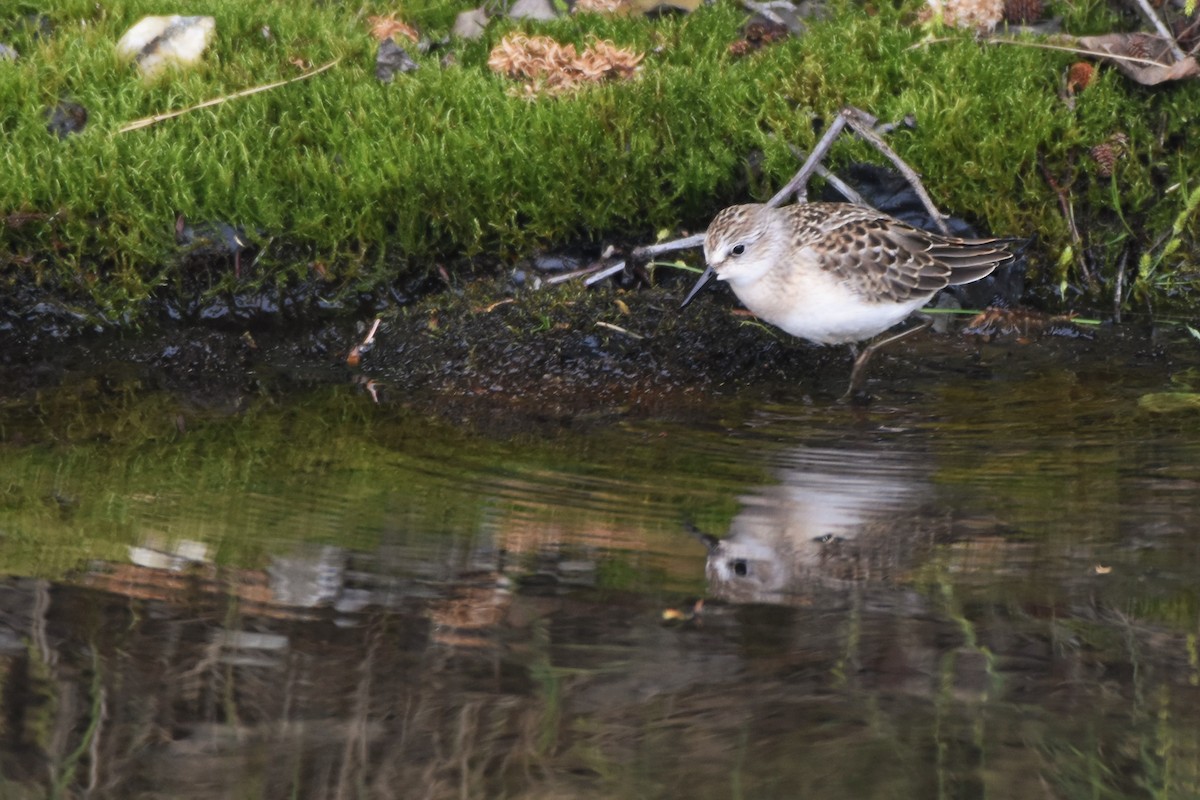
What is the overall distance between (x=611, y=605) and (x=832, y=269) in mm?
2747

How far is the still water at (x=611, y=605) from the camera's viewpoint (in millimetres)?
3414

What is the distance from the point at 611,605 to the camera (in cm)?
413

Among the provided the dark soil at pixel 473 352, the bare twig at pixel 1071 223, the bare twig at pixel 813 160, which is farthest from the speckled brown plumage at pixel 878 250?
the bare twig at pixel 1071 223

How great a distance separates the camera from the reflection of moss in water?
466 cm

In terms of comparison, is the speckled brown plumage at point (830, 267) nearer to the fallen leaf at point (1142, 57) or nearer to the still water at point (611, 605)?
the still water at point (611, 605)

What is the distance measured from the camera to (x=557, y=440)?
18.5ft

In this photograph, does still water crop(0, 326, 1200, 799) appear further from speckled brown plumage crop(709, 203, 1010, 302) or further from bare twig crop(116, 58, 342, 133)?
bare twig crop(116, 58, 342, 133)

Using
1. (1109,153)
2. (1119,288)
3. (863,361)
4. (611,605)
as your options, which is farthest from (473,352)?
(1109,153)

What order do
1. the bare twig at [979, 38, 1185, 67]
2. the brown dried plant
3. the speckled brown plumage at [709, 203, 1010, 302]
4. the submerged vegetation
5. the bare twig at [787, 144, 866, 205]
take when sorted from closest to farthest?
the speckled brown plumage at [709, 203, 1010, 302], the submerged vegetation, the bare twig at [787, 144, 866, 205], the bare twig at [979, 38, 1185, 67], the brown dried plant

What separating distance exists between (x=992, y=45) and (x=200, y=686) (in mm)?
5862

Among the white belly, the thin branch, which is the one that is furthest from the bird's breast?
the thin branch

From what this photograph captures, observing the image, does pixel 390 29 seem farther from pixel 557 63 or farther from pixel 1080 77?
pixel 1080 77

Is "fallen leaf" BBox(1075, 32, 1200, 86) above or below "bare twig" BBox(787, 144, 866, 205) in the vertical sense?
above

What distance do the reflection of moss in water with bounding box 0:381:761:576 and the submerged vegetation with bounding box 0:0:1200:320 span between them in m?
1.14
